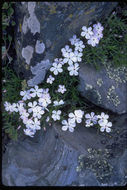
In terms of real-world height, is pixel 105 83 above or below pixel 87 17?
below

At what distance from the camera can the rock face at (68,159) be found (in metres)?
2.64

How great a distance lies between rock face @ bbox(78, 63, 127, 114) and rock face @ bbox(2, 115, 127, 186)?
1.19 feet

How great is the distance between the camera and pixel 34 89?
2934mm

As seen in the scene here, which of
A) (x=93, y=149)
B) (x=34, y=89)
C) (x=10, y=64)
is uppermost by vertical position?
(x=10, y=64)

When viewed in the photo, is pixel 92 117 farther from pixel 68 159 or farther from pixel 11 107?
pixel 11 107

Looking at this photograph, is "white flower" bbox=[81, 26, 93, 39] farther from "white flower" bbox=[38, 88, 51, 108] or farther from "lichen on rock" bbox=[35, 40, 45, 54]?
"white flower" bbox=[38, 88, 51, 108]

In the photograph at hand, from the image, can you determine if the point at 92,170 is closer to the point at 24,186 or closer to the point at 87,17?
the point at 24,186

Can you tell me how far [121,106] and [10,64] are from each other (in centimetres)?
176

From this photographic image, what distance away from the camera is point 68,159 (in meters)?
2.64

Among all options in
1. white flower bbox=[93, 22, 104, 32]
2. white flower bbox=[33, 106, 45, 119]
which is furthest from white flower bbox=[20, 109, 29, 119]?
white flower bbox=[93, 22, 104, 32]

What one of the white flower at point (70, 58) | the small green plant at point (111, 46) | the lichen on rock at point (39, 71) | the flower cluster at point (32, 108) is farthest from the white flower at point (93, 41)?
the flower cluster at point (32, 108)

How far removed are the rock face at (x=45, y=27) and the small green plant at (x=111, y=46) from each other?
7.7 inches

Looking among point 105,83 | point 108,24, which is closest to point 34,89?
point 105,83

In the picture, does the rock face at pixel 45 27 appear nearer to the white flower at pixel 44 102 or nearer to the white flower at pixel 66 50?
the white flower at pixel 66 50
